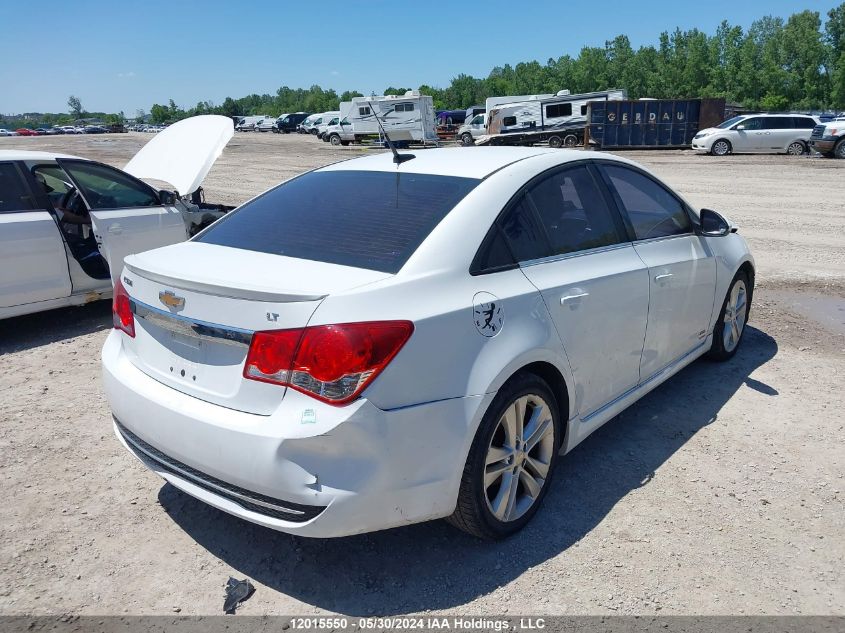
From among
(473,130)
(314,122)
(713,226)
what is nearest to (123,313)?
(713,226)

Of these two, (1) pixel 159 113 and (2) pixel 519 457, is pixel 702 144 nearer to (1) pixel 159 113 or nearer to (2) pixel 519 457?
(2) pixel 519 457

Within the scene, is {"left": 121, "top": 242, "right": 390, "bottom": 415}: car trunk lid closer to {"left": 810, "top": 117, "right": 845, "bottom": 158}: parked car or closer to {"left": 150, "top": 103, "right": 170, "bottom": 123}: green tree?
{"left": 810, "top": 117, "right": 845, "bottom": 158}: parked car

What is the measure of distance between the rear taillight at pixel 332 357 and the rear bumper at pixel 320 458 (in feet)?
0.17

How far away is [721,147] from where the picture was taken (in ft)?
88.4

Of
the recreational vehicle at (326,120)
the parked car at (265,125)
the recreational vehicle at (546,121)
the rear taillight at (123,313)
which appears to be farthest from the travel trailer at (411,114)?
the parked car at (265,125)

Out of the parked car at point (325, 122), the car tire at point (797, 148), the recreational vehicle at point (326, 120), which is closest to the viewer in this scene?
the car tire at point (797, 148)

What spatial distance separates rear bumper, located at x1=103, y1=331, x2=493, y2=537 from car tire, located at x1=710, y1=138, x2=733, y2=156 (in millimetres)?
27984

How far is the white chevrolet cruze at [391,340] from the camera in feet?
7.71

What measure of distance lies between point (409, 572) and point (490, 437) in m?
0.68

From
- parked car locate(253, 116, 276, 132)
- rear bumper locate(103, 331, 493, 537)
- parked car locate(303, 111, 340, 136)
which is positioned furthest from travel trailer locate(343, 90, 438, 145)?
parked car locate(253, 116, 276, 132)

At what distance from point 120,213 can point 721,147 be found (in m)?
26.3

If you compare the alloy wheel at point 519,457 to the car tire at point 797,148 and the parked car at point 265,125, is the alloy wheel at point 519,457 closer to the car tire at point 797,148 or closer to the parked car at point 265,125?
the car tire at point 797,148

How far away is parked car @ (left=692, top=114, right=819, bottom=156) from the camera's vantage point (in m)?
25.4

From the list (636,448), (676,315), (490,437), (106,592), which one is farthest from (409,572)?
(676,315)
